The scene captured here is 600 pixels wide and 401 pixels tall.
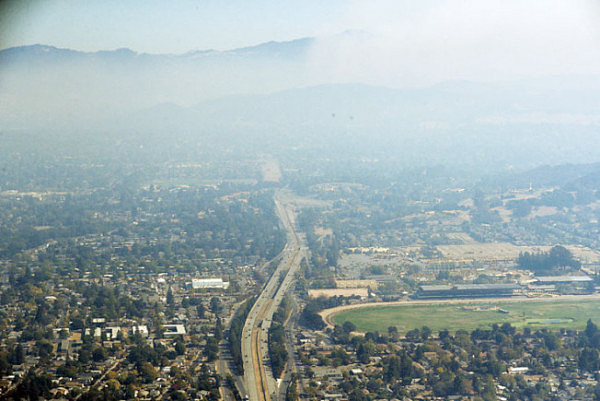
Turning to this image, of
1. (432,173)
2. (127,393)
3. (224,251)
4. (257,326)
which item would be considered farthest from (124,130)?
(127,393)

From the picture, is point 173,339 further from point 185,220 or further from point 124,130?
point 124,130

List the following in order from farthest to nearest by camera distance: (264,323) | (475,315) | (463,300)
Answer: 1. (463,300)
2. (475,315)
3. (264,323)

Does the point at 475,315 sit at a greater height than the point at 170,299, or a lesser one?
lesser

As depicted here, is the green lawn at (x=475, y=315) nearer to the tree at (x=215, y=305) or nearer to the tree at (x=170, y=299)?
the tree at (x=215, y=305)

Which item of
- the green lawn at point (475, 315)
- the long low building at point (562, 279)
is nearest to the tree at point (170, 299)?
the green lawn at point (475, 315)

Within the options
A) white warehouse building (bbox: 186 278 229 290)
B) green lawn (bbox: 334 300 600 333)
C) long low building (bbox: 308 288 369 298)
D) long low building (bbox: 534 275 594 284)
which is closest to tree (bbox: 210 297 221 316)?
white warehouse building (bbox: 186 278 229 290)

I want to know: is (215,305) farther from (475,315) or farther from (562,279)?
(562,279)

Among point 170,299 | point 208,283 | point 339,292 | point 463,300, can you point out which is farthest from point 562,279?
point 170,299
